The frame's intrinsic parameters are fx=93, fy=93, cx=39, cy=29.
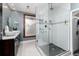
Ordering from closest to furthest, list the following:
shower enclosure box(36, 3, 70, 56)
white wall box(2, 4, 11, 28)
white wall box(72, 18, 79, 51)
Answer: white wall box(2, 4, 11, 28)
white wall box(72, 18, 79, 51)
shower enclosure box(36, 3, 70, 56)

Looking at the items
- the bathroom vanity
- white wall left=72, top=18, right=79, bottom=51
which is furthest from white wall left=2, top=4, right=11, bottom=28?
white wall left=72, top=18, right=79, bottom=51

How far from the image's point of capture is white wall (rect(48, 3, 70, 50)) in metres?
3.09

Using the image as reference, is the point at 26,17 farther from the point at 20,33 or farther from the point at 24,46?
the point at 24,46

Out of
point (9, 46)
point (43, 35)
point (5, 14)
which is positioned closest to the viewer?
point (9, 46)

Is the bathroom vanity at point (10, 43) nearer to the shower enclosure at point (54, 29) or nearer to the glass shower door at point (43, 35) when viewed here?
the shower enclosure at point (54, 29)

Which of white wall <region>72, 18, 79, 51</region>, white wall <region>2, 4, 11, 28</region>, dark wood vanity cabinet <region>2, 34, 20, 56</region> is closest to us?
dark wood vanity cabinet <region>2, 34, 20, 56</region>

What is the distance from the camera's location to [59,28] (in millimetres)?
3289

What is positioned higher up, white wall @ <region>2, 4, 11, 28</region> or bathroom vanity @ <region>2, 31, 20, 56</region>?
white wall @ <region>2, 4, 11, 28</region>

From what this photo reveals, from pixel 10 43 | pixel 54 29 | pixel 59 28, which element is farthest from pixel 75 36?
pixel 10 43

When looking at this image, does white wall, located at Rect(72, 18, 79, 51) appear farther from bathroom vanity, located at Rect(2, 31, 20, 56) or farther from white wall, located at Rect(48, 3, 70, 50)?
bathroom vanity, located at Rect(2, 31, 20, 56)

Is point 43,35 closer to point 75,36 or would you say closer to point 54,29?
point 54,29

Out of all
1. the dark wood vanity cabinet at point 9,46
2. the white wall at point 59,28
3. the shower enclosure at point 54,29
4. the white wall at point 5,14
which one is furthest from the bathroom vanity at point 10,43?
the white wall at point 59,28

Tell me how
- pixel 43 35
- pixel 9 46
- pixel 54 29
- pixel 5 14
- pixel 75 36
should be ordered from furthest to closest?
pixel 43 35 → pixel 54 29 → pixel 75 36 → pixel 5 14 → pixel 9 46

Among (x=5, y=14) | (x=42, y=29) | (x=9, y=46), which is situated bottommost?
(x=9, y=46)
